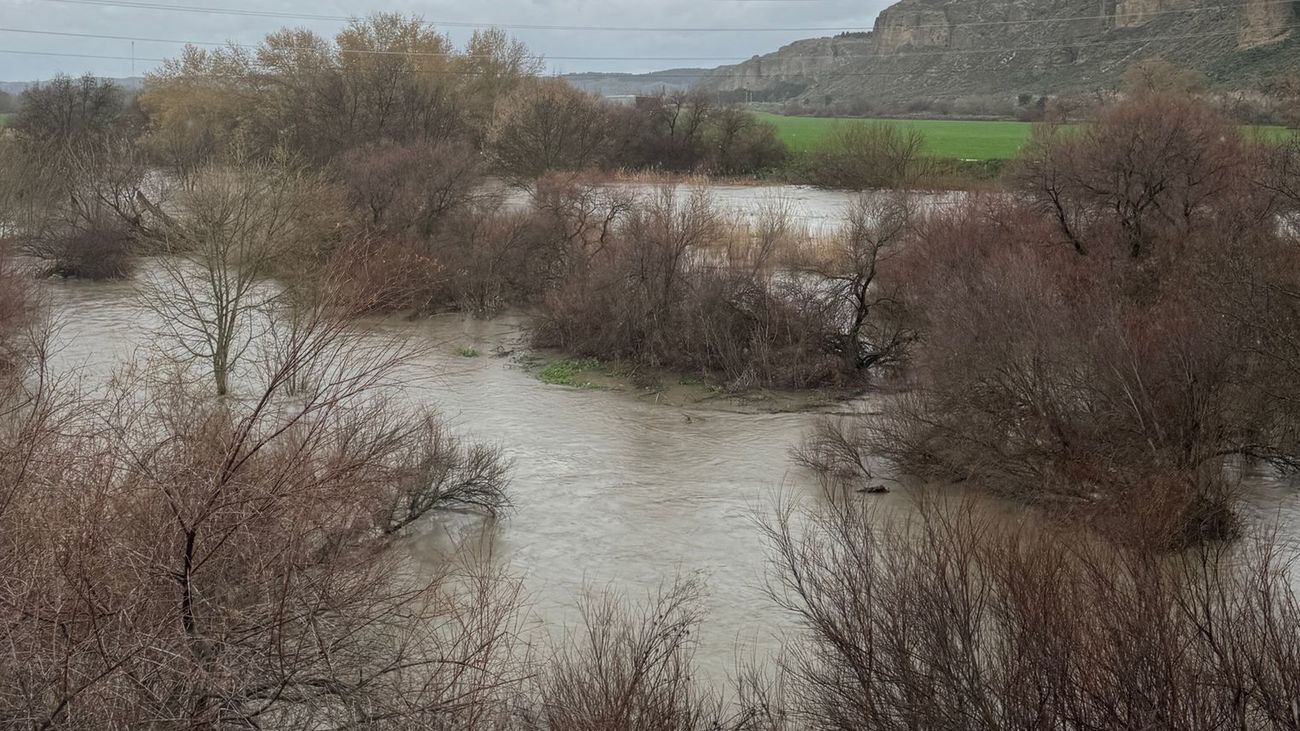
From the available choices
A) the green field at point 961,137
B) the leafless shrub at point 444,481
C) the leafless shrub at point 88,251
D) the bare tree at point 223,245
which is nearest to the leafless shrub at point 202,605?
the leafless shrub at point 444,481

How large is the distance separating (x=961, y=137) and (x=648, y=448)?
183 feet

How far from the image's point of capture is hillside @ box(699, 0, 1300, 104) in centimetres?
6888

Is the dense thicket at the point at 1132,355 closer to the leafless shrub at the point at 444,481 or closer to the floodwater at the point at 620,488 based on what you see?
the floodwater at the point at 620,488

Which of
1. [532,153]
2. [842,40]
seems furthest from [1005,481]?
[842,40]

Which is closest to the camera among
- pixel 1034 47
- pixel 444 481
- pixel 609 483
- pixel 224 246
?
pixel 444 481

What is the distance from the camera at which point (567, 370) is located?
26.5 m

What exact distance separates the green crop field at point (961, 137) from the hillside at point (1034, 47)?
925 cm

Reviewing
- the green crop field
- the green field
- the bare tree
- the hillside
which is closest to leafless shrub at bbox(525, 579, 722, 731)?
the bare tree

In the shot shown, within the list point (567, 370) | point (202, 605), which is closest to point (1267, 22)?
point (567, 370)

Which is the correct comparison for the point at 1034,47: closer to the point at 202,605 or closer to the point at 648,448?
the point at 648,448

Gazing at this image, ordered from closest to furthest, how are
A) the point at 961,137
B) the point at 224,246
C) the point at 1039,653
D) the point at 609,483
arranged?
the point at 1039,653
the point at 609,483
the point at 224,246
the point at 961,137

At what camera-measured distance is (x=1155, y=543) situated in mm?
13117

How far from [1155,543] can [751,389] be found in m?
12.6

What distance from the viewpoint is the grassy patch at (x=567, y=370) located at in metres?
25.6
